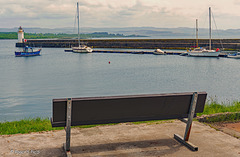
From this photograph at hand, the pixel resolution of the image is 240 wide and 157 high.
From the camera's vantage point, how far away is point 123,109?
4648mm

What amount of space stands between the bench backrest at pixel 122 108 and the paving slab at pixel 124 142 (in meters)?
0.47

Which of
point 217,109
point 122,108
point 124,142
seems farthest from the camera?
point 217,109

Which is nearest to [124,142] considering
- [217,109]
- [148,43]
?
[217,109]

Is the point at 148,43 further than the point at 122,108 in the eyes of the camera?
Yes

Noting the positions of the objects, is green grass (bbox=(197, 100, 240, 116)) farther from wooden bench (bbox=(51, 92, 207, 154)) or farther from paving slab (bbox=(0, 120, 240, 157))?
wooden bench (bbox=(51, 92, 207, 154))

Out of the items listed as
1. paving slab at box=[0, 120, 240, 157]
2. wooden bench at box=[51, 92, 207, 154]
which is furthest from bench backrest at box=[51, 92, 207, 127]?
paving slab at box=[0, 120, 240, 157]

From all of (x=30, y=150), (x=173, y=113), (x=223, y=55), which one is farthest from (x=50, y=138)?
(x=223, y=55)

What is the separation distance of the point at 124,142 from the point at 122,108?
75 centimetres

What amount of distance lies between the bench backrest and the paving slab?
0.47 metres

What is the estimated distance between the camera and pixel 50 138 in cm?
529

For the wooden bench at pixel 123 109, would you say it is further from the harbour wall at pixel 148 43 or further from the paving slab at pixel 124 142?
the harbour wall at pixel 148 43

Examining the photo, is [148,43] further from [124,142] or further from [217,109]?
[124,142]

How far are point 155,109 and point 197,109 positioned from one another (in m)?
0.80

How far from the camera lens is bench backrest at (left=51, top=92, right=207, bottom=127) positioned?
14.5 feet
